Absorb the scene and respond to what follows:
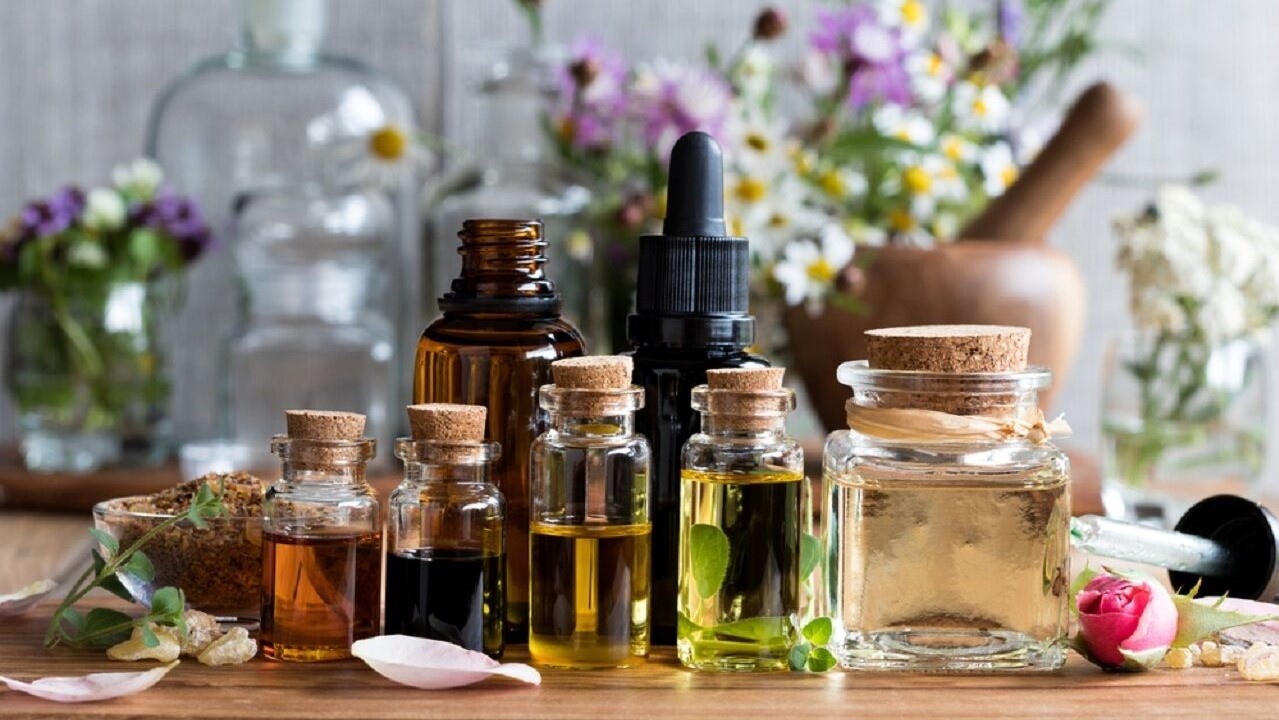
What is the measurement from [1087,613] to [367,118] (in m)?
1.09

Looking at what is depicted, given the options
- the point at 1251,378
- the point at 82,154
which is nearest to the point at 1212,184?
the point at 1251,378

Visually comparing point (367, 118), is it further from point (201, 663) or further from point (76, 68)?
point (201, 663)

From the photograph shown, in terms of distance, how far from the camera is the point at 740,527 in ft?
2.14

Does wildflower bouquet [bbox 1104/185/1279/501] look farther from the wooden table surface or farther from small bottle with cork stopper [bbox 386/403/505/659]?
small bottle with cork stopper [bbox 386/403/505/659]

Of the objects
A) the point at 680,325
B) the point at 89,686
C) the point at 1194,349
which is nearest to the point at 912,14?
the point at 1194,349

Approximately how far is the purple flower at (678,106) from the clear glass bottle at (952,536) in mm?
657

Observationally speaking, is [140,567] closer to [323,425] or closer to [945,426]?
[323,425]

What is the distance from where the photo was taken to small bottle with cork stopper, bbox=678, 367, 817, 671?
0.65 meters

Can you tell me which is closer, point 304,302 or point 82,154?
point 304,302

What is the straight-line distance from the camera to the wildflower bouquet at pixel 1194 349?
1308 millimetres

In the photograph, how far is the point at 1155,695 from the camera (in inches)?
24.9

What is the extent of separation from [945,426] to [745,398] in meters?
0.09

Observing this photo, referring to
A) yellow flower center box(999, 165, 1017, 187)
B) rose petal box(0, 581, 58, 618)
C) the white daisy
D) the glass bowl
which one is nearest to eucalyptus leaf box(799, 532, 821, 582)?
the glass bowl

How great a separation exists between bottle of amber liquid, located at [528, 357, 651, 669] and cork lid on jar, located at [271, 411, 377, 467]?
0.26 ft
